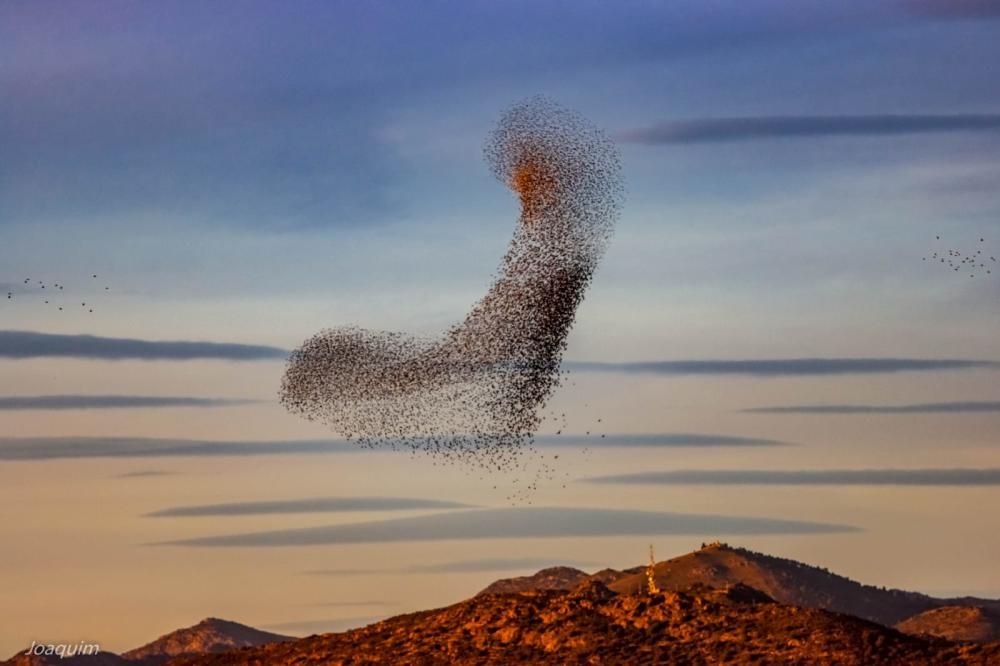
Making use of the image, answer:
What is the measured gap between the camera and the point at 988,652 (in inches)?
7844
